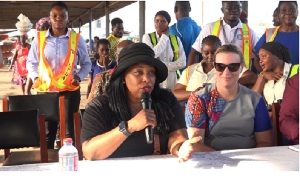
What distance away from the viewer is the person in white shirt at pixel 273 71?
347cm

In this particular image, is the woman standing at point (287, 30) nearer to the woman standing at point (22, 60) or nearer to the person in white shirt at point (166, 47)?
the person in white shirt at point (166, 47)

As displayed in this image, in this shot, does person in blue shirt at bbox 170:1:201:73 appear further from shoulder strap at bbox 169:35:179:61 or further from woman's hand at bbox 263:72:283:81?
woman's hand at bbox 263:72:283:81

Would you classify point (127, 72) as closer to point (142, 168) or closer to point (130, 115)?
point (130, 115)

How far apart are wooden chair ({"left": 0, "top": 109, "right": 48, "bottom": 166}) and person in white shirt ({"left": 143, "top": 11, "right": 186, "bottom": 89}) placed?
1.98m

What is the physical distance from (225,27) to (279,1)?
57 cm

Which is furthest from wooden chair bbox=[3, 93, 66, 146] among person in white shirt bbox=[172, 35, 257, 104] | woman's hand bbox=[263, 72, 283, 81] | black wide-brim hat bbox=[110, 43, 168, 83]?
woman's hand bbox=[263, 72, 283, 81]

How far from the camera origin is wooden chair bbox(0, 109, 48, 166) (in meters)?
2.86

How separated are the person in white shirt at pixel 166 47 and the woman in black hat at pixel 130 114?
222cm

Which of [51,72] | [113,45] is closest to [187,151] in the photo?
[51,72]

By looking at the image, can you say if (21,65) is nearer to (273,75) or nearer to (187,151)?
(273,75)

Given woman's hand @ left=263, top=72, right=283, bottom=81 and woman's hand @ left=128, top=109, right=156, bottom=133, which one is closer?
woman's hand @ left=128, top=109, right=156, bottom=133

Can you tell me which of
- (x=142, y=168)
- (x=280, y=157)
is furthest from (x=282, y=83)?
(x=142, y=168)

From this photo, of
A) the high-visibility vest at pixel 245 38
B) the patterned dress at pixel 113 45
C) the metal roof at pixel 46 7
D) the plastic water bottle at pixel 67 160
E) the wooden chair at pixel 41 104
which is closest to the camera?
the plastic water bottle at pixel 67 160

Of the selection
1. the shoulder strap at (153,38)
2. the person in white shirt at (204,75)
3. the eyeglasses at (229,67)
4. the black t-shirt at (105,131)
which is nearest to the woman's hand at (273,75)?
the person in white shirt at (204,75)
